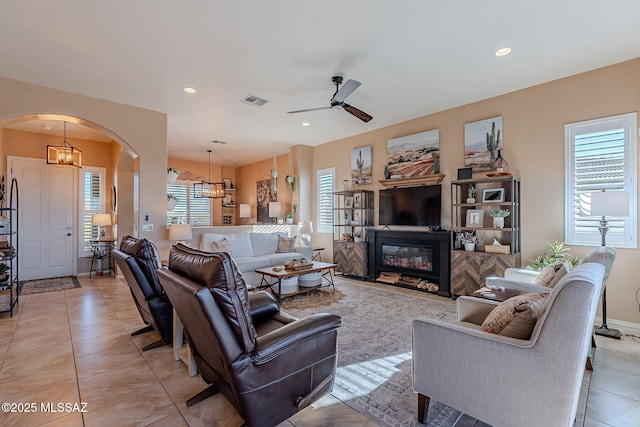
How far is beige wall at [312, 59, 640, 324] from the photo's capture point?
3.44 m

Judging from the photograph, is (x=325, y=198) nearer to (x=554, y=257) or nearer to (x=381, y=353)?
(x=554, y=257)

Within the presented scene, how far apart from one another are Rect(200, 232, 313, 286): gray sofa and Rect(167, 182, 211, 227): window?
3680mm

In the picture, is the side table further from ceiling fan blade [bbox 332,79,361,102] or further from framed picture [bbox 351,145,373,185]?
ceiling fan blade [bbox 332,79,361,102]

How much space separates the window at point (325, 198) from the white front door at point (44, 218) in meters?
5.30

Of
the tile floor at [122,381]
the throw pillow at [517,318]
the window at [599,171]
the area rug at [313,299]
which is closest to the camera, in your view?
the throw pillow at [517,318]

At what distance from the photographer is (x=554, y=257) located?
3.70 metres

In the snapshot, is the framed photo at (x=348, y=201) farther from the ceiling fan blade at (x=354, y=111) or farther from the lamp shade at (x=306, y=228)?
the ceiling fan blade at (x=354, y=111)

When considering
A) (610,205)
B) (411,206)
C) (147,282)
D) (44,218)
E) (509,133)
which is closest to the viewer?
(147,282)

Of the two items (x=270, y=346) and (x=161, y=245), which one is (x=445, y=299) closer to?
(x=270, y=346)

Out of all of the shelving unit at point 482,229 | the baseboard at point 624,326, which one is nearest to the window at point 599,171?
the shelving unit at point 482,229

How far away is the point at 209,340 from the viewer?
154cm

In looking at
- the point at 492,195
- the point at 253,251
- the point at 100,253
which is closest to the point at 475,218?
the point at 492,195

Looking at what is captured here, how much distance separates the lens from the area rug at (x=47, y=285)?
5008 millimetres

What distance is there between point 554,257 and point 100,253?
26.6 feet
